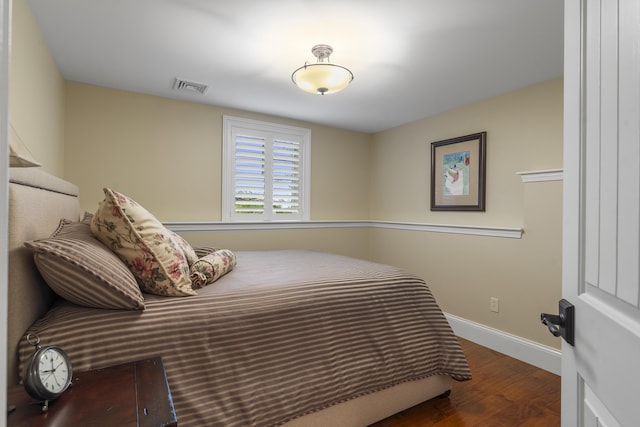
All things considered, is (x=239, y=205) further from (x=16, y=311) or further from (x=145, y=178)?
(x=16, y=311)

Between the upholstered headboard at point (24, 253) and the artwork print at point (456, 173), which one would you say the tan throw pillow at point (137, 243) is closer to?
the upholstered headboard at point (24, 253)

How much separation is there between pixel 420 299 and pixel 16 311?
6.28 feet

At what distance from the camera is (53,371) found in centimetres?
87

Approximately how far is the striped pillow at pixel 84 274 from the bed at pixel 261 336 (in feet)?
0.15

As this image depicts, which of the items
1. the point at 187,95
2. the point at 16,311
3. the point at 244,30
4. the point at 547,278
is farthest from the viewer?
the point at 187,95

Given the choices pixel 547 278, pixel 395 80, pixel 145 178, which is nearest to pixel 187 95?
pixel 145 178

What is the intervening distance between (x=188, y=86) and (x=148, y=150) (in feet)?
2.52

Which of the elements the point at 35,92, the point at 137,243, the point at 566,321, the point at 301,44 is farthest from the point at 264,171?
the point at 566,321

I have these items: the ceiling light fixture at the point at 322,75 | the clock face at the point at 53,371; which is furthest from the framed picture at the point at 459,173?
the clock face at the point at 53,371

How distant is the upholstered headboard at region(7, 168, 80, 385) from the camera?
1021 mm

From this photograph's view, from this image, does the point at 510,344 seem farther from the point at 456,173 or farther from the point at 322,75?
the point at 322,75

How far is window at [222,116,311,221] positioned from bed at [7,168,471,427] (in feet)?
5.16

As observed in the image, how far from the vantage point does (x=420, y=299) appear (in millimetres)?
2045

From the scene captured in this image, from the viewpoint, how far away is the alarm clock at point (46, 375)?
0.81 metres
